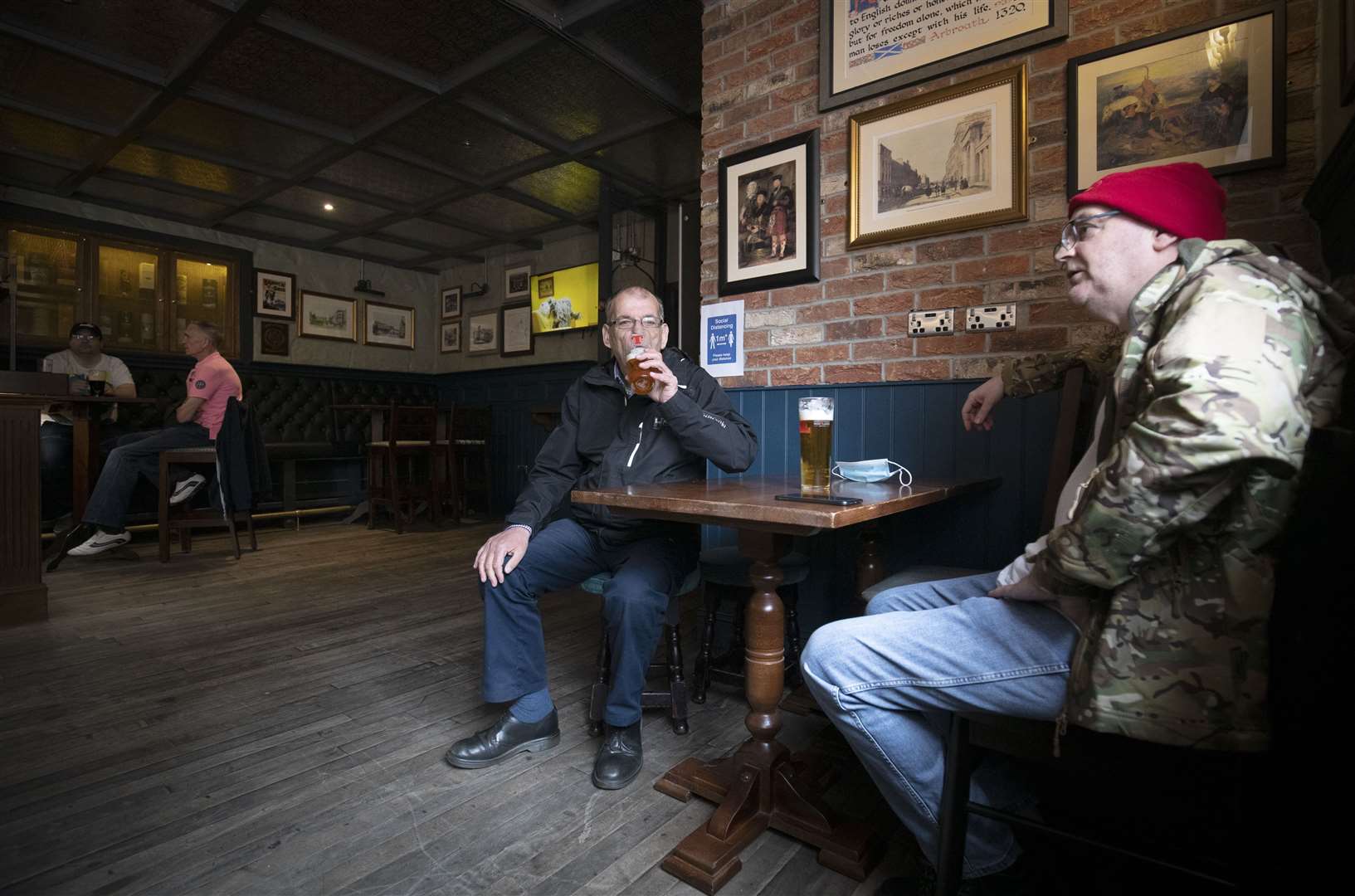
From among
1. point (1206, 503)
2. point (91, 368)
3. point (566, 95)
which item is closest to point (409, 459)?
point (91, 368)

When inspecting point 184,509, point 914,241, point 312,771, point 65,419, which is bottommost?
point 312,771

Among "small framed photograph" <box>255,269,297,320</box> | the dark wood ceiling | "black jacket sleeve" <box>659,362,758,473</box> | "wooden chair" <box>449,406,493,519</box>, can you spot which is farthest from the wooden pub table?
"small framed photograph" <box>255,269,297,320</box>

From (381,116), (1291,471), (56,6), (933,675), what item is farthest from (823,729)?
(56,6)

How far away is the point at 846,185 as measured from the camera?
236 centimetres

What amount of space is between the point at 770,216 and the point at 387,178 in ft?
13.7

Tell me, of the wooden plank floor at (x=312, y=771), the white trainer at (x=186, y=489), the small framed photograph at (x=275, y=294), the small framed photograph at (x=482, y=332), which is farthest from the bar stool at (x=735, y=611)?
the small framed photograph at (x=275, y=294)

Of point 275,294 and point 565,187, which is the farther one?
point 275,294

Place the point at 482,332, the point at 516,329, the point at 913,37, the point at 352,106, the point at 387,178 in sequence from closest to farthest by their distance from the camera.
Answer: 1. the point at 913,37
2. the point at 352,106
3. the point at 387,178
4. the point at 516,329
5. the point at 482,332

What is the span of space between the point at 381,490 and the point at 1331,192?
6.02m

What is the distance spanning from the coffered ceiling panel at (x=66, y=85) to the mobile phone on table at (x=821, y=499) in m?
4.92

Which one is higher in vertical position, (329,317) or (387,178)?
(387,178)

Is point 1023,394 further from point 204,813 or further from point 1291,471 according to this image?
point 204,813

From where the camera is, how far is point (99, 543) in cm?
430

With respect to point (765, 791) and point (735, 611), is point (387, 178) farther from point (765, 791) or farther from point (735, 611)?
point (765, 791)
